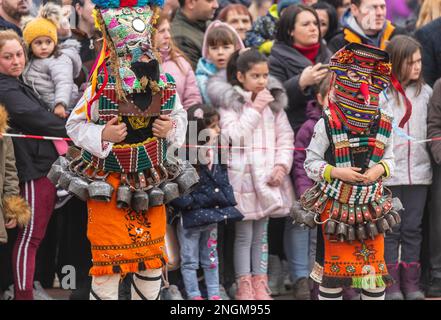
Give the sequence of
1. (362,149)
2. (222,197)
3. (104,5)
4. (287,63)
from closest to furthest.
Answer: (104,5), (362,149), (222,197), (287,63)

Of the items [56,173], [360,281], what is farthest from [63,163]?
[360,281]

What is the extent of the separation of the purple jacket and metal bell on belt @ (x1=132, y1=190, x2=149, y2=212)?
2280mm

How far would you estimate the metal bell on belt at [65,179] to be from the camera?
6.45 m

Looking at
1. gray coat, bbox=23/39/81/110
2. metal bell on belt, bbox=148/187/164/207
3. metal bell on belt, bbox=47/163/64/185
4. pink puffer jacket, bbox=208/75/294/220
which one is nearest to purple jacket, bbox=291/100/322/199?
pink puffer jacket, bbox=208/75/294/220

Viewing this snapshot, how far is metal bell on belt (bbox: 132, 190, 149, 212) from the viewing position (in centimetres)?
636

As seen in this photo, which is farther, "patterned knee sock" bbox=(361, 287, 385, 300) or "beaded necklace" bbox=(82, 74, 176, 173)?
"patterned knee sock" bbox=(361, 287, 385, 300)

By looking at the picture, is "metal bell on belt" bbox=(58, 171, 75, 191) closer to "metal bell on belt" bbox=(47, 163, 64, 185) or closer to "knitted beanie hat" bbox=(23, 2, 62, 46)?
"metal bell on belt" bbox=(47, 163, 64, 185)

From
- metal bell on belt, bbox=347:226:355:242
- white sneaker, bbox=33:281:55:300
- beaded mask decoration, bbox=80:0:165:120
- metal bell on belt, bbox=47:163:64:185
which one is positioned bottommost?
white sneaker, bbox=33:281:55:300

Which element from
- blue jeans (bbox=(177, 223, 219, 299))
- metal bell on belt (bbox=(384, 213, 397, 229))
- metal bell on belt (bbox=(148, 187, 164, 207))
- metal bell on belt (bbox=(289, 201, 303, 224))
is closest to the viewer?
metal bell on belt (bbox=(148, 187, 164, 207))

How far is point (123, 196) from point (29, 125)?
5.60 feet

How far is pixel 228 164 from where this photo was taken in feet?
27.1
